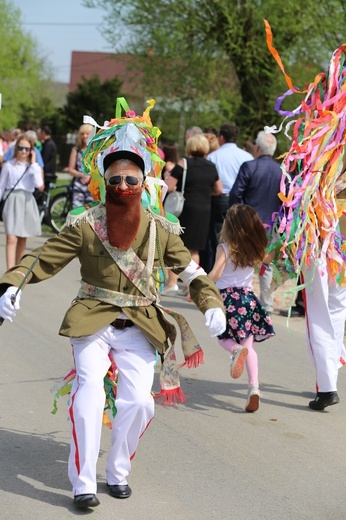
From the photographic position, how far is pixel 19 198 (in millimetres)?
11859

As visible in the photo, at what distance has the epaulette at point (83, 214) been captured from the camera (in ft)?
16.6

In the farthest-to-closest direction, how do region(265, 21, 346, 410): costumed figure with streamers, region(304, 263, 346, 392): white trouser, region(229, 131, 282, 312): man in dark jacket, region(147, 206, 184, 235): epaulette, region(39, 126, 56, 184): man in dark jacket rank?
region(39, 126, 56, 184): man in dark jacket, region(229, 131, 282, 312): man in dark jacket, region(304, 263, 346, 392): white trouser, region(265, 21, 346, 410): costumed figure with streamers, region(147, 206, 184, 235): epaulette

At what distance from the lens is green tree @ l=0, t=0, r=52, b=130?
48.8 meters

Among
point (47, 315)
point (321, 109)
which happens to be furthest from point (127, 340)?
point (47, 315)

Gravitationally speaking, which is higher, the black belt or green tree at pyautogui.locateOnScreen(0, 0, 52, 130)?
green tree at pyautogui.locateOnScreen(0, 0, 52, 130)

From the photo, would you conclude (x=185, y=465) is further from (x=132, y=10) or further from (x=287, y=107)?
(x=132, y=10)

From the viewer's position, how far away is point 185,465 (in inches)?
221

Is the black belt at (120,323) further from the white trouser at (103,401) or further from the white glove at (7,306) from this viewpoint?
the white glove at (7,306)

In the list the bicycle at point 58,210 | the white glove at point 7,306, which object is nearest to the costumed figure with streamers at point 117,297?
the white glove at point 7,306

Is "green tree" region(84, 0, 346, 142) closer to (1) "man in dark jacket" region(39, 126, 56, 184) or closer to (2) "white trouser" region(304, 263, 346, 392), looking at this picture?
(1) "man in dark jacket" region(39, 126, 56, 184)

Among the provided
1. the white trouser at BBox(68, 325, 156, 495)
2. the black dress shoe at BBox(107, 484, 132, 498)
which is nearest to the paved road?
the black dress shoe at BBox(107, 484, 132, 498)

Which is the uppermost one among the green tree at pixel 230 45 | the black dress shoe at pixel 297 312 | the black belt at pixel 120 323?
the green tree at pixel 230 45

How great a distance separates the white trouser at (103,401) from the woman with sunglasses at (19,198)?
6.85 meters

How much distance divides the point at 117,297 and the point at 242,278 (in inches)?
92.0
